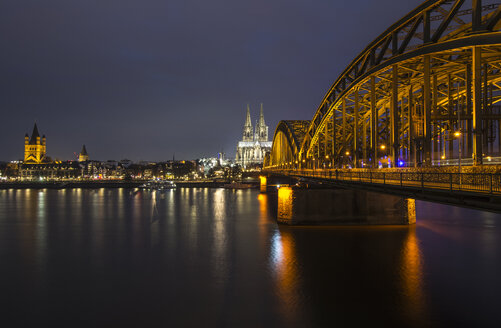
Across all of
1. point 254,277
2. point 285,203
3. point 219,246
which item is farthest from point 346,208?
point 254,277

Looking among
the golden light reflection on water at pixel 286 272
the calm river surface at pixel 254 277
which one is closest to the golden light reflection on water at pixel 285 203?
the calm river surface at pixel 254 277

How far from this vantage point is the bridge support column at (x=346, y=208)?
3576 centimetres

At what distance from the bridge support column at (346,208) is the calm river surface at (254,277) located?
3.71ft

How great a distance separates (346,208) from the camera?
36.1m

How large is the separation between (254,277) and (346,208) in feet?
50.2

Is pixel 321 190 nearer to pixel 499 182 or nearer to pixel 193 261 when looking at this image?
pixel 193 261

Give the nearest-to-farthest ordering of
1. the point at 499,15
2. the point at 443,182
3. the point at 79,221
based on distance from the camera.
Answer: the point at 443,182, the point at 499,15, the point at 79,221

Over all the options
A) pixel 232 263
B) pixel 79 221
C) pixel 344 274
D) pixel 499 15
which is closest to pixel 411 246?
pixel 344 274

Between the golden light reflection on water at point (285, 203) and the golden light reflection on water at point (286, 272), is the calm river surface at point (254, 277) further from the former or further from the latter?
the golden light reflection on water at point (285, 203)

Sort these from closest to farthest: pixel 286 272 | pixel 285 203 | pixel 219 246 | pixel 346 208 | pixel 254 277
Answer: pixel 254 277
pixel 286 272
pixel 219 246
pixel 346 208
pixel 285 203

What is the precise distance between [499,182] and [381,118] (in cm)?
3792

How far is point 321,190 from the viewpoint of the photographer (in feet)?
117

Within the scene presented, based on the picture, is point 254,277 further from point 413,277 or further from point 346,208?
point 346,208

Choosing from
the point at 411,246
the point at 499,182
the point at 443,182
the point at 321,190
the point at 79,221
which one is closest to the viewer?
the point at 499,182
